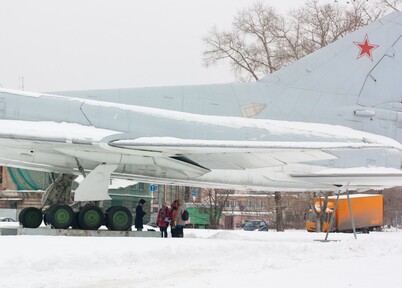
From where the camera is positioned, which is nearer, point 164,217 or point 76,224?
point 76,224

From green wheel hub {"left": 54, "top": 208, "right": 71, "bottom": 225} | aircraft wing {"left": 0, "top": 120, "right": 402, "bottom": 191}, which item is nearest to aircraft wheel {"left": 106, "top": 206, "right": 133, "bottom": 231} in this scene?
aircraft wing {"left": 0, "top": 120, "right": 402, "bottom": 191}

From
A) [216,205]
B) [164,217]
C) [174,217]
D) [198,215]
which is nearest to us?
[174,217]

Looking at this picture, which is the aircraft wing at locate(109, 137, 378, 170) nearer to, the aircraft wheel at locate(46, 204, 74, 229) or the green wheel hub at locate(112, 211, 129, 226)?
the green wheel hub at locate(112, 211, 129, 226)

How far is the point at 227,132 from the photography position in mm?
16438

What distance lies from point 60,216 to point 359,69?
29.5 feet

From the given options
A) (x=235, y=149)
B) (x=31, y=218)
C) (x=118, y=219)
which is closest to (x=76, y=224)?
(x=118, y=219)

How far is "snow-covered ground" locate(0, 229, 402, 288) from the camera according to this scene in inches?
326

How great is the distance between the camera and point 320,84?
1819 centimetres

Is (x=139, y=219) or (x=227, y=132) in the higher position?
(x=227, y=132)

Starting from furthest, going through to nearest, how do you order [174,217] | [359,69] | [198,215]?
1. [198,215]
2. [359,69]
3. [174,217]

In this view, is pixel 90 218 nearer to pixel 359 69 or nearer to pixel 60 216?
pixel 60 216

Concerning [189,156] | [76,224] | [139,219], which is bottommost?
[76,224]

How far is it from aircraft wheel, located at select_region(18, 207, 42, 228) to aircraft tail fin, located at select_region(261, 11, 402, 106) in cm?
701

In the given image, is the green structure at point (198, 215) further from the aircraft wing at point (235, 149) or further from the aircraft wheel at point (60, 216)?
the aircraft wheel at point (60, 216)
